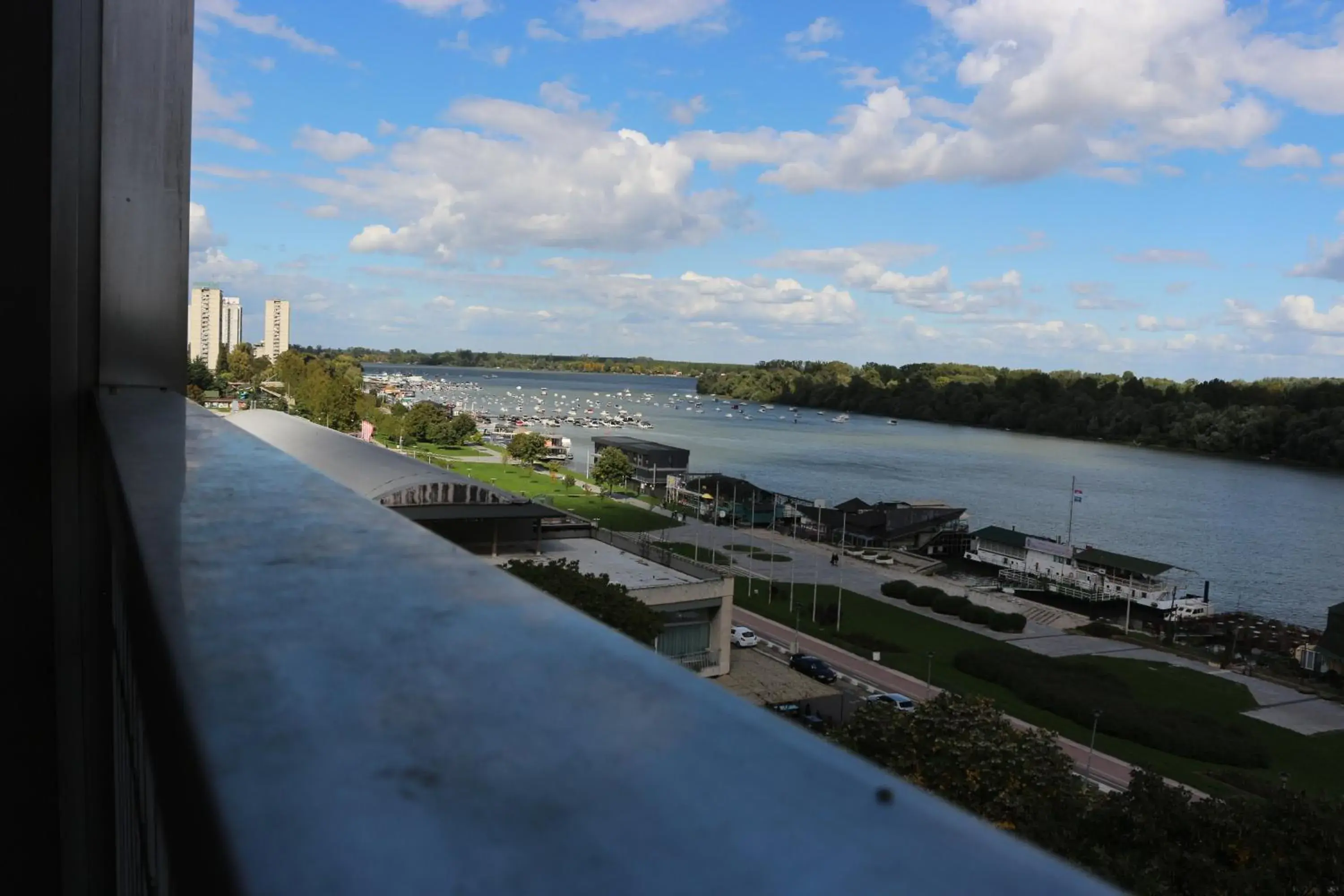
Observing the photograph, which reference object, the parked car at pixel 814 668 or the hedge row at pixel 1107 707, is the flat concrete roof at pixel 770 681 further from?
the hedge row at pixel 1107 707

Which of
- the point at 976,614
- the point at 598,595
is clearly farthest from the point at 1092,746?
the point at 976,614

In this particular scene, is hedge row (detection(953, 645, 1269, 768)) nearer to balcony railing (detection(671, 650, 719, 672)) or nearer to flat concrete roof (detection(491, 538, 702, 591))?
balcony railing (detection(671, 650, 719, 672))

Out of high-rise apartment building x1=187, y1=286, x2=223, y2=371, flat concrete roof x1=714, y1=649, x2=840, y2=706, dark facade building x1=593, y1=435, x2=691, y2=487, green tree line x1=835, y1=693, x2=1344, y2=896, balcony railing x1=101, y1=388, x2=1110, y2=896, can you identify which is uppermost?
high-rise apartment building x1=187, y1=286, x2=223, y2=371

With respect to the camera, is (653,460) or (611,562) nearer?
(611,562)

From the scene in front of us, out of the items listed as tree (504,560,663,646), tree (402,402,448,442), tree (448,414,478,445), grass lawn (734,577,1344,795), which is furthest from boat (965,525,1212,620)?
tree (448,414,478,445)

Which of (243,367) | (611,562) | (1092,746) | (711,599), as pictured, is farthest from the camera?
(243,367)

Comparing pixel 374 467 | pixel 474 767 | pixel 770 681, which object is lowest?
pixel 770 681

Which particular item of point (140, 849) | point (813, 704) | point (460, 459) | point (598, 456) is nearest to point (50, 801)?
point (140, 849)

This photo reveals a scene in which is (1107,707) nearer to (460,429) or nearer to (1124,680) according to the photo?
(1124,680)

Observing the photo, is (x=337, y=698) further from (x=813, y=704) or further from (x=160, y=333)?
(x=813, y=704)
